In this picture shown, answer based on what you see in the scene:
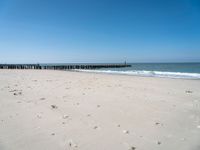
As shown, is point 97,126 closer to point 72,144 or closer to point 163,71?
point 72,144

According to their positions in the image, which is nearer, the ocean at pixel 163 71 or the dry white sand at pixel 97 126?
the dry white sand at pixel 97 126

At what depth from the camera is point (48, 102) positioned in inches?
256

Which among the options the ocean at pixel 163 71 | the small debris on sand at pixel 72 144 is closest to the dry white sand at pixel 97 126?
the small debris on sand at pixel 72 144

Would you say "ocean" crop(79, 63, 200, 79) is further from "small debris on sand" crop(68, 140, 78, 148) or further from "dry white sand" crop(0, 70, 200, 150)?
"small debris on sand" crop(68, 140, 78, 148)

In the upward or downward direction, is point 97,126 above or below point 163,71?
above

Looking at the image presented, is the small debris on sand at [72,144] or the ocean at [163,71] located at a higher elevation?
the small debris on sand at [72,144]

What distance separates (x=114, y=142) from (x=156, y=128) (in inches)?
49.2

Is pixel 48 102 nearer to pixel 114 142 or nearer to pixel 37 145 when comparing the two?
pixel 37 145

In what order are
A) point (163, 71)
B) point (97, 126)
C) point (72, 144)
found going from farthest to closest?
point (163, 71), point (97, 126), point (72, 144)

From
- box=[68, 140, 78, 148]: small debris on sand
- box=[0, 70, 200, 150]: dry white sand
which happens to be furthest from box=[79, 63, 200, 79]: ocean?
box=[68, 140, 78, 148]: small debris on sand

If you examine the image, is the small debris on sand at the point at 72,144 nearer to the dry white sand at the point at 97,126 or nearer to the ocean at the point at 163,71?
the dry white sand at the point at 97,126

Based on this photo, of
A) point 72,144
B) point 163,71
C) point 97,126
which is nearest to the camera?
point 72,144

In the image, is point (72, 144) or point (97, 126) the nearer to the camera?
point (72, 144)

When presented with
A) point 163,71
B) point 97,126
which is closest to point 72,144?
point 97,126
